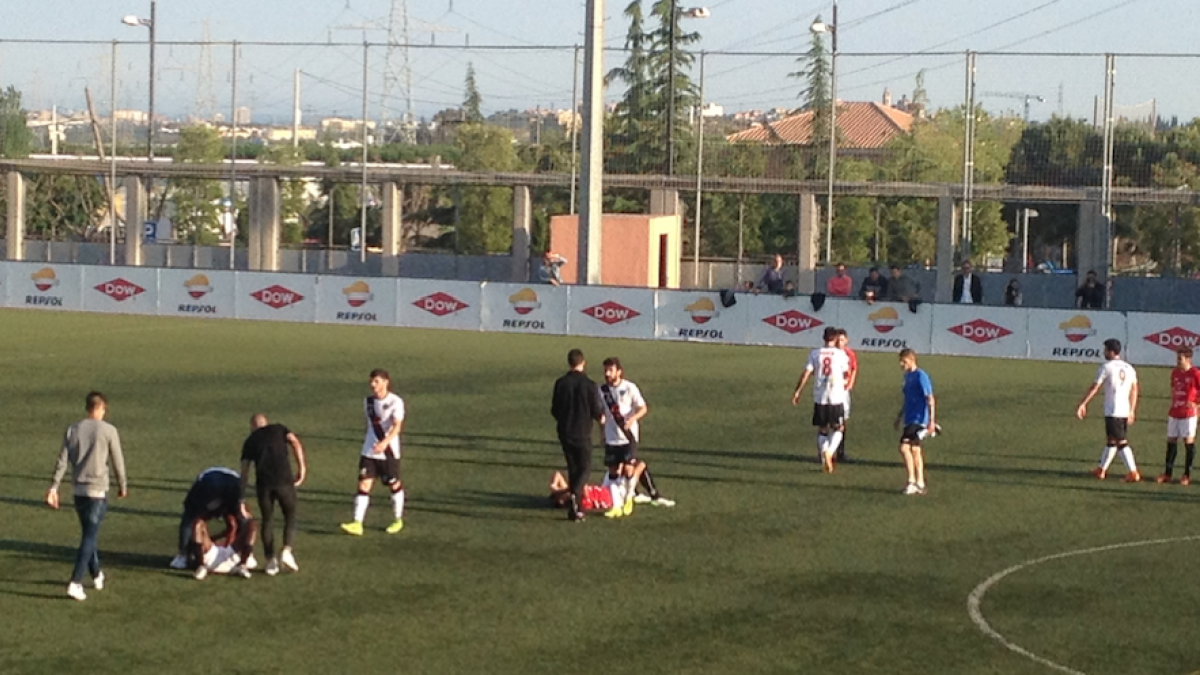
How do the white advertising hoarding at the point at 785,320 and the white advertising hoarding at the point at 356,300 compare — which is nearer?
the white advertising hoarding at the point at 785,320

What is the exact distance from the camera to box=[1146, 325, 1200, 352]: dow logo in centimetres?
3544

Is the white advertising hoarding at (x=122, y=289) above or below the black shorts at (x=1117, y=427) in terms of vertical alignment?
above

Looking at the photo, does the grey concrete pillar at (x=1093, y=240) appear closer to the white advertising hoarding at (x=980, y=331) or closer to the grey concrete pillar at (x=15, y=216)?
the white advertising hoarding at (x=980, y=331)

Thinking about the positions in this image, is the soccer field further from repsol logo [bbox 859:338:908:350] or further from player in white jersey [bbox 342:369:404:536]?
repsol logo [bbox 859:338:908:350]

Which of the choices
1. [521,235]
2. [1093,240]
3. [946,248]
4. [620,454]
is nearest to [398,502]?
[620,454]

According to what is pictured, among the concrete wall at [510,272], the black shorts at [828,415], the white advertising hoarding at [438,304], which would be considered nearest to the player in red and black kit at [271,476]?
the black shorts at [828,415]

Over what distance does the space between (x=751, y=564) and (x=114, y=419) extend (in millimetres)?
12586

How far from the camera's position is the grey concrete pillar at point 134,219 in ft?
189

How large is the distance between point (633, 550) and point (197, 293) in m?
28.5

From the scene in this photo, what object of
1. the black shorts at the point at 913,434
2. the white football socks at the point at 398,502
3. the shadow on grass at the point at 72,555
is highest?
the black shorts at the point at 913,434

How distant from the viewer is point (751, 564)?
52.8 feet

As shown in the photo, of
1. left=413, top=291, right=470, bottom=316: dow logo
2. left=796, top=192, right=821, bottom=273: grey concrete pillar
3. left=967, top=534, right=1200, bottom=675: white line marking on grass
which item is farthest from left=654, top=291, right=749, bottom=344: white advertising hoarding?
left=967, top=534, right=1200, bottom=675: white line marking on grass

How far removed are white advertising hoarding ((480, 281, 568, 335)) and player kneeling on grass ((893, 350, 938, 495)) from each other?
66.4 feet

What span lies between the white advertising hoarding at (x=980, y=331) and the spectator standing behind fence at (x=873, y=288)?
1448 mm
